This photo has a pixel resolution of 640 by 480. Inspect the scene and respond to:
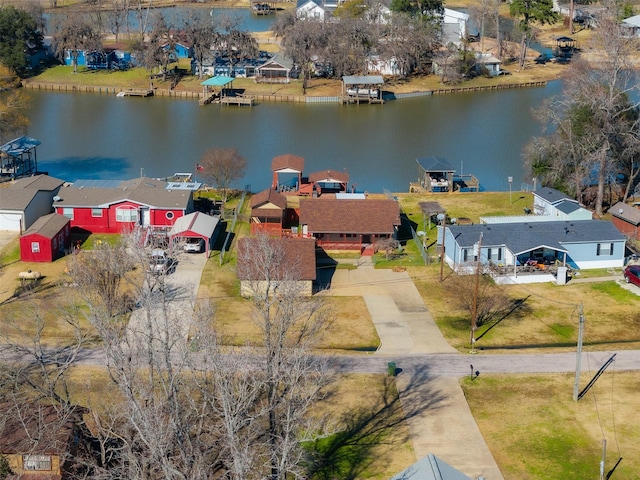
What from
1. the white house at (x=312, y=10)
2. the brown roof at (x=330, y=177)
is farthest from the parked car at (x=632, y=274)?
the white house at (x=312, y=10)

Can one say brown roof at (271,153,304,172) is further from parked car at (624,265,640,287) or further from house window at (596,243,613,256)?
parked car at (624,265,640,287)

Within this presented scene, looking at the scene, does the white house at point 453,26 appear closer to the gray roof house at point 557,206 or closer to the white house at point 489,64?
the white house at point 489,64

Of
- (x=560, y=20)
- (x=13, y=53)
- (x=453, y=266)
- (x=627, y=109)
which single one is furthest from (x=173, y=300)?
(x=560, y=20)

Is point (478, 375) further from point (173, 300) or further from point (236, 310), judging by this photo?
point (173, 300)

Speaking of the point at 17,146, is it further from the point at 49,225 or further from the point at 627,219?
the point at 627,219

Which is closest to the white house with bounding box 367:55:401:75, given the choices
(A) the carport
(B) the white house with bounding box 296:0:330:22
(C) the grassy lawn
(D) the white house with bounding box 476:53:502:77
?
(D) the white house with bounding box 476:53:502:77
